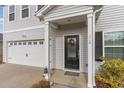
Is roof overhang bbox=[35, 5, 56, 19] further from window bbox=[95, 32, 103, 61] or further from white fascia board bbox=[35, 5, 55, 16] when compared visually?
window bbox=[95, 32, 103, 61]

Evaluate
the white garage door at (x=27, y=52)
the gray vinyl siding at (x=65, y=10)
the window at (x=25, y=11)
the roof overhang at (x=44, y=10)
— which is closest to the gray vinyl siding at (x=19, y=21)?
the window at (x=25, y=11)

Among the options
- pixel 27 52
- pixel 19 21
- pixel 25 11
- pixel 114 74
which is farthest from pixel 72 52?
pixel 19 21

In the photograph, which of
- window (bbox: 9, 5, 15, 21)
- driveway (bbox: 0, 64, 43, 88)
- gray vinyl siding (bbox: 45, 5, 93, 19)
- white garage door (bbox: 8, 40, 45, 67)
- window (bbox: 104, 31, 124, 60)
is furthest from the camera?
window (bbox: 9, 5, 15, 21)

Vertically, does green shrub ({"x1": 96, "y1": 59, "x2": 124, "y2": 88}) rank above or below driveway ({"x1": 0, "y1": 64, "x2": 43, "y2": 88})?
above

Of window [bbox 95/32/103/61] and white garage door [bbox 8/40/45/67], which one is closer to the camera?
window [bbox 95/32/103/61]

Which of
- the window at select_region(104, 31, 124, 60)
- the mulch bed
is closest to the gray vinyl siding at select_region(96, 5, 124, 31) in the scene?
the window at select_region(104, 31, 124, 60)

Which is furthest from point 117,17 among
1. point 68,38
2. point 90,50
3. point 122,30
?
point 68,38

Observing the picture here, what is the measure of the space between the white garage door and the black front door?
2.34m

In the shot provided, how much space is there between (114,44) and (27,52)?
23.8ft

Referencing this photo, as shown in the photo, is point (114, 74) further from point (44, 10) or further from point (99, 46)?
point (44, 10)

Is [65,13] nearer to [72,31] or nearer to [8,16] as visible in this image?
[72,31]

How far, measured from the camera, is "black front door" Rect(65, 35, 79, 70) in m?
7.97

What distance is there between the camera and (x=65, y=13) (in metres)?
5.84
